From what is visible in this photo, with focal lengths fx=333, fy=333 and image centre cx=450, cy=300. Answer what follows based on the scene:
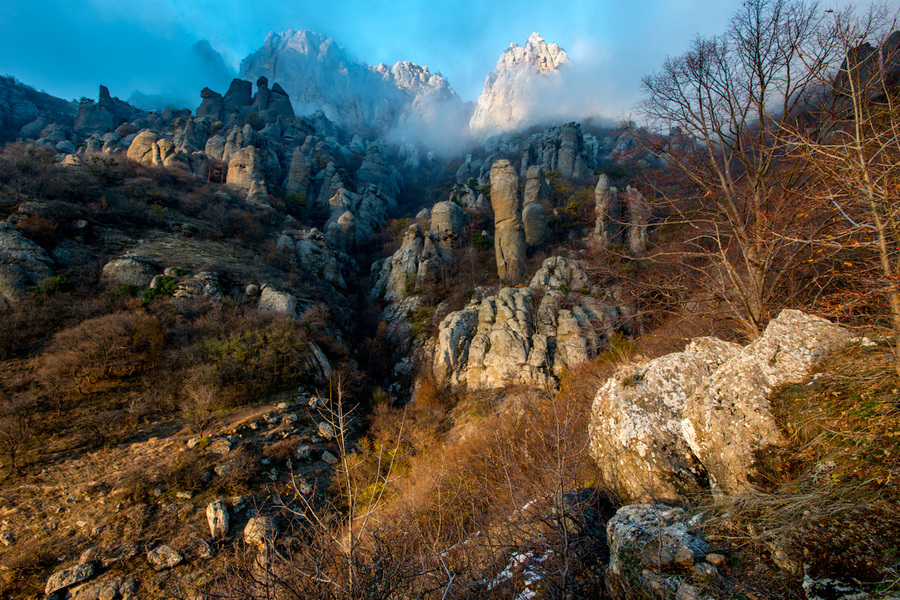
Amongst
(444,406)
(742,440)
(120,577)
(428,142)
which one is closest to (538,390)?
(444,406)

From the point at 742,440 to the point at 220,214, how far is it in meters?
34.2

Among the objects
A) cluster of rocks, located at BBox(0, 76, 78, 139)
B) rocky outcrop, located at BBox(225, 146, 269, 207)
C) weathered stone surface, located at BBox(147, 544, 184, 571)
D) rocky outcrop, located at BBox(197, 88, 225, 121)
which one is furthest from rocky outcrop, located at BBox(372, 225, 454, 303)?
cluster of rocks, located at BBox(0, 76, 78, 139)

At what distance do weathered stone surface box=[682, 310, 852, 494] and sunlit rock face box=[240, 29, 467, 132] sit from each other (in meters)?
102

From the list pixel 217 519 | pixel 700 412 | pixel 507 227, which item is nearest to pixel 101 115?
pixel 507 227

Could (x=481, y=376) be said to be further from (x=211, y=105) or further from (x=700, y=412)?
(x=211, y=105)

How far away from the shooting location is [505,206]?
1163 inches

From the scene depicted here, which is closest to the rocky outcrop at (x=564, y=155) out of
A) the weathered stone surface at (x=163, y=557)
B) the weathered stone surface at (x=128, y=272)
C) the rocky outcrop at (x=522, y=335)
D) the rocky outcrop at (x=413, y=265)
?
the rocky outcrop at (x=413, y=265)

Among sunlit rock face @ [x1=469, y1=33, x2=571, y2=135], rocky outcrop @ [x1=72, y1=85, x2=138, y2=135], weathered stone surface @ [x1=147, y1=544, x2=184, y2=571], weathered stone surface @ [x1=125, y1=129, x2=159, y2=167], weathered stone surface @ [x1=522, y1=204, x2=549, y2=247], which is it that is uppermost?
sunlit rock face @ [x1=469, y1=33, x2=571, y2=135]

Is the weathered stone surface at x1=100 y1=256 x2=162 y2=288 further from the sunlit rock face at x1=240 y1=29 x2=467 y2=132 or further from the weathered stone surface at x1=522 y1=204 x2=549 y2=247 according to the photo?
the sunlit rock face at x1=240 y1=29 x2=467 y2=132

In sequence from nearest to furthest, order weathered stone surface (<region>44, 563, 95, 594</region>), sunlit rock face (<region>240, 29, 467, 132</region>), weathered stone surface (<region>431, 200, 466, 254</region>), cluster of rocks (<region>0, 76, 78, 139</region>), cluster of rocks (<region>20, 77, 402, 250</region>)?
weathered stone surface (<region>44, 563, 95, 594</region>)
weathered stone surface (<region>431, 200, 466, 254</region>)
cluster of rocks (<region>20, 77, 402, 250</region>)
cluster of rocks (<region>0, 76, 78, 139</region>)
sunlit rock face (<region>240, 29, 467, 132</region>)

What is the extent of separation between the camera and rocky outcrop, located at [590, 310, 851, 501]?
3195mm

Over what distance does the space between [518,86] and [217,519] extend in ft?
337

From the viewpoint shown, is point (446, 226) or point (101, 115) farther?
point (101, 115)

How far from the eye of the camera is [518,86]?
87.2 m
